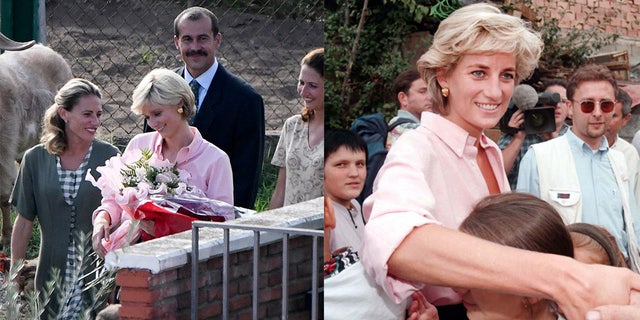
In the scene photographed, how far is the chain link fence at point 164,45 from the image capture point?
4.95 metres

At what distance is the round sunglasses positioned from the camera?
1.17 m

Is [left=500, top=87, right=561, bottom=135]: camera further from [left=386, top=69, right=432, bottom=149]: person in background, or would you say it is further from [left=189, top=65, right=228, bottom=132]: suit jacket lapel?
[left=189, top=65, right=228, bottom=132]: suit jacket lapel

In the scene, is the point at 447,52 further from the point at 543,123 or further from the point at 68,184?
the point at 68,184

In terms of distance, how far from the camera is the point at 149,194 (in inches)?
113

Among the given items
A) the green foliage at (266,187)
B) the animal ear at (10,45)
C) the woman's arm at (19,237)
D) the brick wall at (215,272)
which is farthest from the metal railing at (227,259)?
the animal ear at (10,45)

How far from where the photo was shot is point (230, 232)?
3068 mm

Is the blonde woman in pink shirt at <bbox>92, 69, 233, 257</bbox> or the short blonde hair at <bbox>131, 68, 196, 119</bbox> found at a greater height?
the short blonde hair at <bbox>131, 68, 196, 119</bbox>

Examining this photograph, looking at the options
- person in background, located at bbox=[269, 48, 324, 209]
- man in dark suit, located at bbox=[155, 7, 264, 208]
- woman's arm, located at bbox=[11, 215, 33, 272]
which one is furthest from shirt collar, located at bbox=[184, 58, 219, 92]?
woman's arm, located at bbox=[11, 215, 33, 272]

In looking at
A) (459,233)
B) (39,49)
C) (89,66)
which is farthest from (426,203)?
(89,66)

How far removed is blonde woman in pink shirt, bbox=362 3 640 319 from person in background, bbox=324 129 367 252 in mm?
21

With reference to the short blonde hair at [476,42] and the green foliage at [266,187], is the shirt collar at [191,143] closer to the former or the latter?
the green foliage at [266,187]

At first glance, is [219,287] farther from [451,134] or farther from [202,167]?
[451,134]

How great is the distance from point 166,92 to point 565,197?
6.44 feet

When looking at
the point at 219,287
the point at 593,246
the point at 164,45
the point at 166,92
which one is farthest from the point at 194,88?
the point at 164,45
